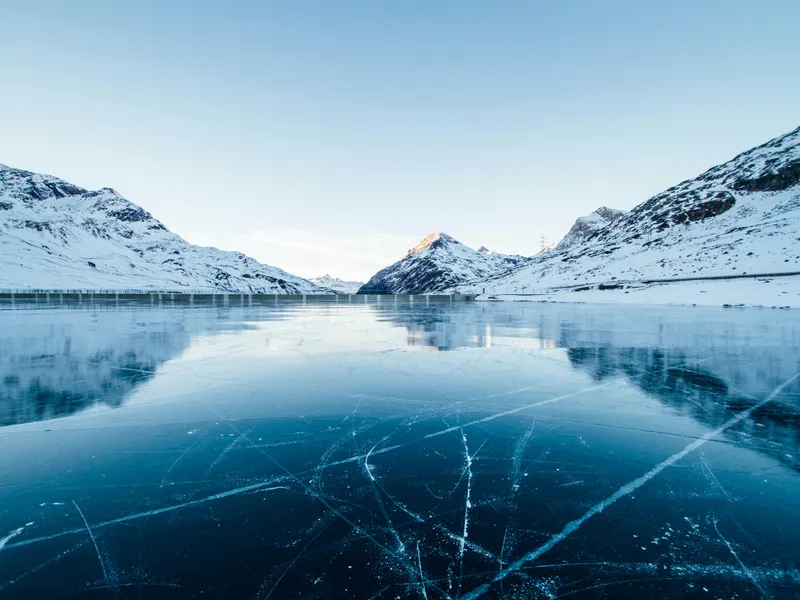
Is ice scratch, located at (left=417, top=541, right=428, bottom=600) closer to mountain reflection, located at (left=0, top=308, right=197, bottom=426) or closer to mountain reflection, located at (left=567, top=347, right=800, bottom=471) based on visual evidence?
mountain reflection, located at (left=567, top=347, right=800, bottom=471)

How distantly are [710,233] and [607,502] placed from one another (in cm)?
15929

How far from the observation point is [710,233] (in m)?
127

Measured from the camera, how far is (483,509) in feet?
11.1

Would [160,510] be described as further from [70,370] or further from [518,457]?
[70,370]

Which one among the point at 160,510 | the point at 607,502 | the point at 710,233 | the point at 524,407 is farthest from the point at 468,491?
the point at 710,233

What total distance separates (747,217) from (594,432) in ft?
555

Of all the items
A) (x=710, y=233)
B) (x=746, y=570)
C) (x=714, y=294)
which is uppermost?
(x=710, y=233)

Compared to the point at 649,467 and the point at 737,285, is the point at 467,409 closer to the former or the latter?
the point at 649,467

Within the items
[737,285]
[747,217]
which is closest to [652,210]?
[747,217]

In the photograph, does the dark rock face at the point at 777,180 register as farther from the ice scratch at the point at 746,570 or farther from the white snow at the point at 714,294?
the ice scratch at the point at 746,570

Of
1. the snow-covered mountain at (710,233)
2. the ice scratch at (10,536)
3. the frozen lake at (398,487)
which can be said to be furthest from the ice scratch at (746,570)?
the snow-covered mountain at (710,233)

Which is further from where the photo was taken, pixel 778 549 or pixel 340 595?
pixel 778 549

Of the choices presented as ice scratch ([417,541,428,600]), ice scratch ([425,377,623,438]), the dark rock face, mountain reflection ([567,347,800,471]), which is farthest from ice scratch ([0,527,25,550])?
the dark rock face

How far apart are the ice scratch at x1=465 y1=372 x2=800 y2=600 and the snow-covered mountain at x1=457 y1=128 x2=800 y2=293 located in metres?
93.5
